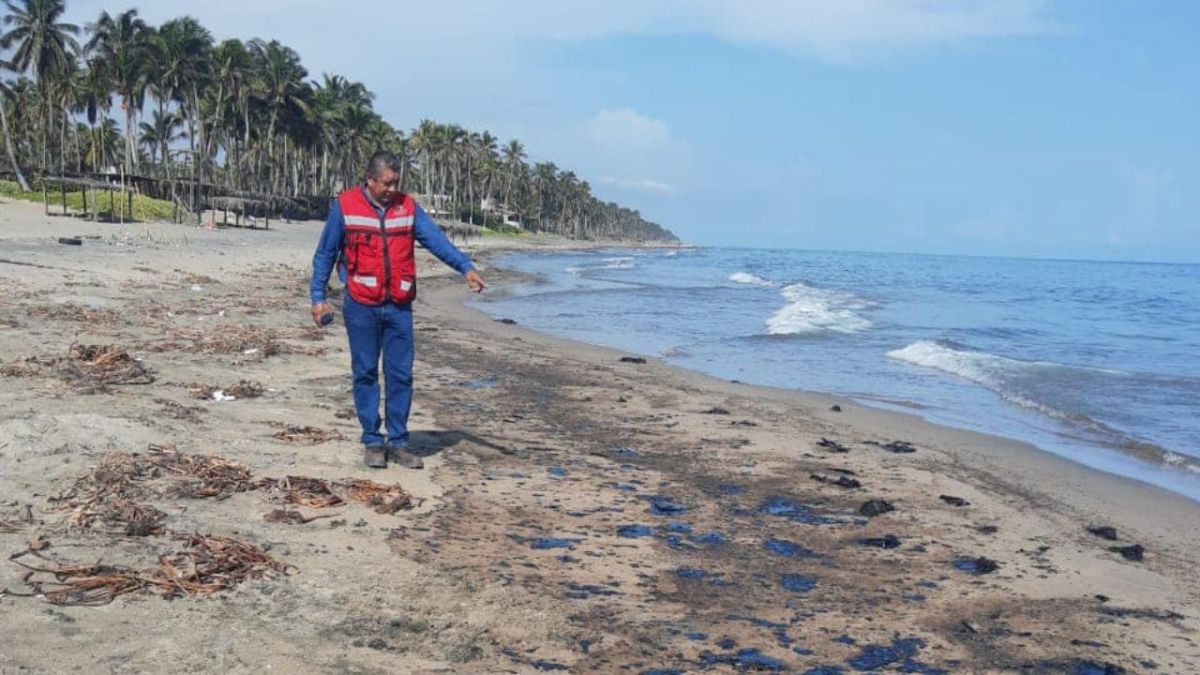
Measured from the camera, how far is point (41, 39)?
63812 mm

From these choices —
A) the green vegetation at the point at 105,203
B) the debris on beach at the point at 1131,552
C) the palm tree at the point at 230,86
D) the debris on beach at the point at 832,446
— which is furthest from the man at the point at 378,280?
the palm tree at the point at 230,86

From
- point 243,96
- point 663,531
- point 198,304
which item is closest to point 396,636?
point 663,531

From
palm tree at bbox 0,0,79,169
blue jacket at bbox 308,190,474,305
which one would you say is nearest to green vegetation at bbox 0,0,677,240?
palm tree at bbox 0,0,79,169

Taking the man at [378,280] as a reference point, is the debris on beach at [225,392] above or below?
below

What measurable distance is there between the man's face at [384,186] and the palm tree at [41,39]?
6706 centimetres

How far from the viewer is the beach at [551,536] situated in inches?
150

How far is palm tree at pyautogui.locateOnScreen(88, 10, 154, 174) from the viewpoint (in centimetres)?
6141

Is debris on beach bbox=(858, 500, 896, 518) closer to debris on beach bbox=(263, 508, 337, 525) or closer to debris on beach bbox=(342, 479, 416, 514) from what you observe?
→ debris on beach bbox=(342, 479, 416, 514)

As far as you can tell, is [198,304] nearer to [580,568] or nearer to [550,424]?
[550,424]

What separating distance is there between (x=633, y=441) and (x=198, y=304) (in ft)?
32.2

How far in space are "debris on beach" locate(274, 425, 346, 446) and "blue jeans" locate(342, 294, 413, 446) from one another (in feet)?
1.95

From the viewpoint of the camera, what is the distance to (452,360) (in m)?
13.2

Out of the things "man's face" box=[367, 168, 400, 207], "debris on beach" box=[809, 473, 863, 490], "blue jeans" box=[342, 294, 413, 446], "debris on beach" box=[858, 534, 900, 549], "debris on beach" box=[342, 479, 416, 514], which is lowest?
"debris on beach" box=[809, 473, 863, 490]

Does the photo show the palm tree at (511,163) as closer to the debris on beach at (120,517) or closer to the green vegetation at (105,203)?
the green vegetation at (105,203)
